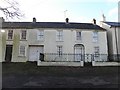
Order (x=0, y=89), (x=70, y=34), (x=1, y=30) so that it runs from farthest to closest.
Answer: (x=70, y=34) < (x=1, y=30) < (x=0, y=89)

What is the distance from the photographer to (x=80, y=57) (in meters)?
30.5

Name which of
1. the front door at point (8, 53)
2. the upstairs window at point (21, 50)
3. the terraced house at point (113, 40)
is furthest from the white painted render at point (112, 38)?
the front door at point (8, 53)

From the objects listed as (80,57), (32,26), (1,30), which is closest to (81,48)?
(80,57)

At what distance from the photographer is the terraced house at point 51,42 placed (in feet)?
102

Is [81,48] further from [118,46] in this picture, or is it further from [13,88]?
[13,88]

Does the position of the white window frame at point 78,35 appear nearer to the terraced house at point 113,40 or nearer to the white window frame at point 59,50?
the white window frame at point 59,50

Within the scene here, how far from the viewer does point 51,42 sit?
3177 centimetres

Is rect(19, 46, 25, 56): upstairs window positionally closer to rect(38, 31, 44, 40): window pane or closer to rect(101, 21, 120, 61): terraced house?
rect(38, 31, 44, 40): window pane

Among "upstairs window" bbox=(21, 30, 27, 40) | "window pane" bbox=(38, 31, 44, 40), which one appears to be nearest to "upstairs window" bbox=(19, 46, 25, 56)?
"upstairs window" bbox=(21, 30, 27, 40)

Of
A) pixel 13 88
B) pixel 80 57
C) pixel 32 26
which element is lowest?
pixel 13 88

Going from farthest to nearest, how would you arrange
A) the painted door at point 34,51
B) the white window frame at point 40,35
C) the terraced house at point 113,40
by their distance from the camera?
the white window frame at point 40,35, the terraced house at point 113,40, the painted door at point 34,51

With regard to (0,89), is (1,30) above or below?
above

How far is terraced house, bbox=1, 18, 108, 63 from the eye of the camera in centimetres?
3098

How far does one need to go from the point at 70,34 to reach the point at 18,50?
26.7ft
